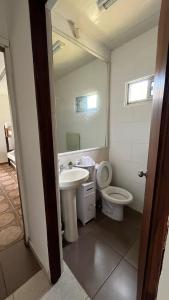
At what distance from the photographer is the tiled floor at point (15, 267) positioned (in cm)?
122

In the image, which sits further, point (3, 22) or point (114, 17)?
point (114, 17)

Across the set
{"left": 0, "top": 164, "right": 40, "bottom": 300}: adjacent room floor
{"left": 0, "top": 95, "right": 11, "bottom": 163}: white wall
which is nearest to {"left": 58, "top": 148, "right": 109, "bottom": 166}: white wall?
{"left": 0, "top": 164, "right": 40, "bottom": 300}: adjacent room floor

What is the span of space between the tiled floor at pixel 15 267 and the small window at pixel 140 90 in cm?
227

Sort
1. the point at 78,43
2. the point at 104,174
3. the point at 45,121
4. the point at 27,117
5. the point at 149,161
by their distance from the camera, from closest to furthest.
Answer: the point at 149,161 < the point at 45,121 < the point at 27,117 < the point at 78,43 < the point at 104,174

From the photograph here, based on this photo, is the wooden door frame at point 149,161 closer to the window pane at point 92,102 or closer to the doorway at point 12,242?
the doorway at point 12,242

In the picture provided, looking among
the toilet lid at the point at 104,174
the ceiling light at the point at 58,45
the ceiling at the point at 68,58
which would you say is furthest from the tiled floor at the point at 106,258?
the ceiling light at the point at 58,45

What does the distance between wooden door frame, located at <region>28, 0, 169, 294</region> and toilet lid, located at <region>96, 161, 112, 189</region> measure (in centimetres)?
106

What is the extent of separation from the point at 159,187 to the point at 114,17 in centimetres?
186

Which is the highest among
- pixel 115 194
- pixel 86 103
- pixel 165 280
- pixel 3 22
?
pixel 3 22

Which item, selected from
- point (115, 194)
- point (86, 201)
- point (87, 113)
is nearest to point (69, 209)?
point (86, 201)

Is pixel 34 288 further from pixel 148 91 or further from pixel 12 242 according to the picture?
pixel 148 91

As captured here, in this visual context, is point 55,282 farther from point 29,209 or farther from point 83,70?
point 83,70

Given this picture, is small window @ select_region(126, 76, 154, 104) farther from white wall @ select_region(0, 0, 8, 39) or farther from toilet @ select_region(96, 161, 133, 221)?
white wall @ select_region(0, 0, 8, 39)

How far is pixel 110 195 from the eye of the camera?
Result: 6.88 ft
